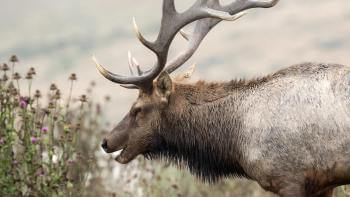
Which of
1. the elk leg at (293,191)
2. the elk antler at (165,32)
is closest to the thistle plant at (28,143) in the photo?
the elk antler at (165,32)

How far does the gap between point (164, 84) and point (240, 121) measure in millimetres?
836

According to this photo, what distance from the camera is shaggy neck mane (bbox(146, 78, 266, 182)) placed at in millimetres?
7664

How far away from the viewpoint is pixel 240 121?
24.6 feet

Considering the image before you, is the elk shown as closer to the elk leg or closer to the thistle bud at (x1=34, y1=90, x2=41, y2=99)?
the elk leg

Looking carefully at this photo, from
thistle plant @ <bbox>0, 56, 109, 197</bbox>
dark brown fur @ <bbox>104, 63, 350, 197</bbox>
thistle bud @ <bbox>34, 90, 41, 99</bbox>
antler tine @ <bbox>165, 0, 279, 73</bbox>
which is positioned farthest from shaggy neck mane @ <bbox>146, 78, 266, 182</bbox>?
thistle bud @ <bbox>34, 90, 41, 99</bbox>

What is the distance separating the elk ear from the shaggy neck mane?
9 cm

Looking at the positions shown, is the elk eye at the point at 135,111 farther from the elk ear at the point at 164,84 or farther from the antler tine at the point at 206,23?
the antler tine at the point at 206,23

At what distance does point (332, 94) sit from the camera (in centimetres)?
693

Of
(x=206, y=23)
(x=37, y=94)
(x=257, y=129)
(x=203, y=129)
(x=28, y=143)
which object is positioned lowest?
(x=28, y=143)

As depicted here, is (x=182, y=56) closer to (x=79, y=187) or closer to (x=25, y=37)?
(x=79, y=187)

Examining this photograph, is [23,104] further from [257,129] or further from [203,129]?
[257,129]

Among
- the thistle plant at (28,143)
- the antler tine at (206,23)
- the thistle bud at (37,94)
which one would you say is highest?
the antler tine at (206,23)

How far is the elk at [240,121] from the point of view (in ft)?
22.6

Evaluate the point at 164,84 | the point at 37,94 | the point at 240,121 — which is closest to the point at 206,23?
the point at 164,84
